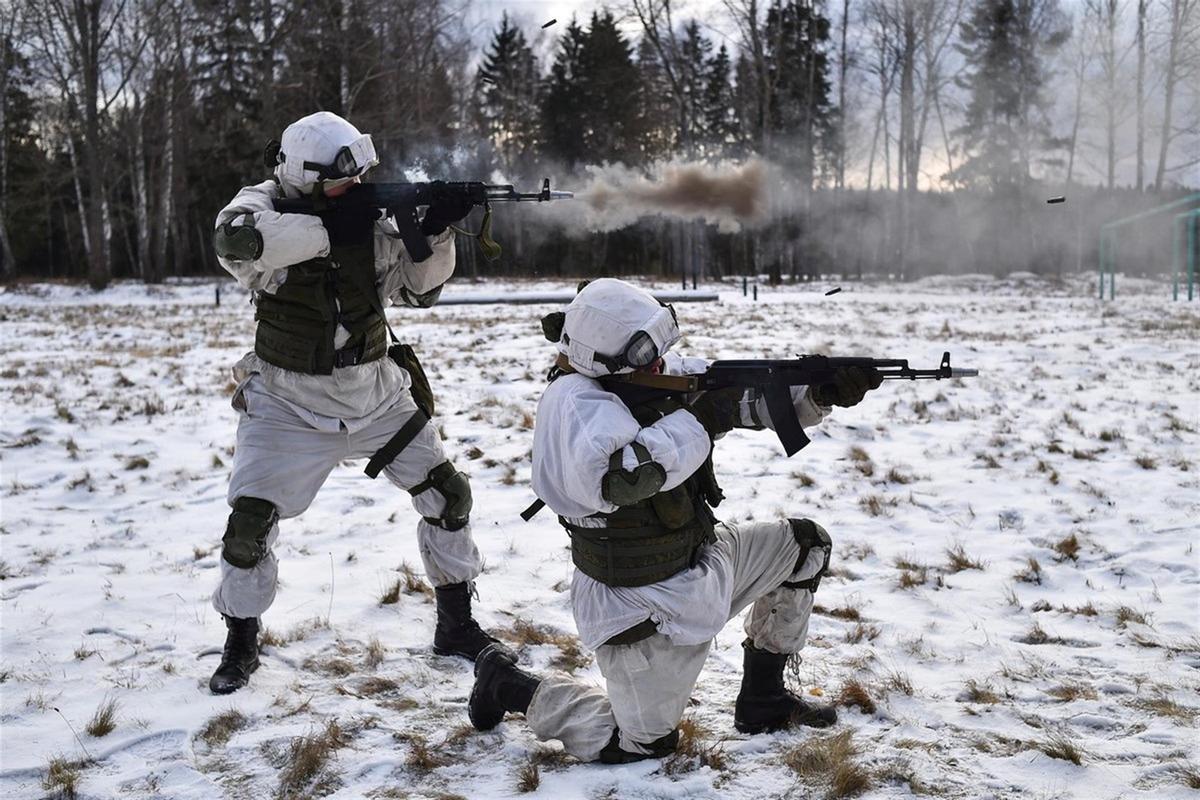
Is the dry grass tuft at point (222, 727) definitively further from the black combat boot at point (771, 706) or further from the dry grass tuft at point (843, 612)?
the dry grass tuft at point (843, 612)

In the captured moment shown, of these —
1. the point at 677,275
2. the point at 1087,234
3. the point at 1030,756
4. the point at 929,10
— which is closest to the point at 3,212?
the point at 677,275

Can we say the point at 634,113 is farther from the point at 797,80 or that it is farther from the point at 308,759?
the point at 308,759

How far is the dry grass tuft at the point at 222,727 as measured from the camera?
3422mm

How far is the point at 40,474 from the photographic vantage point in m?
6.74

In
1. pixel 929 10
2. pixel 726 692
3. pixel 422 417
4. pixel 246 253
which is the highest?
pixel 929 10

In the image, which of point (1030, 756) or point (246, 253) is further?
point (246, 253)

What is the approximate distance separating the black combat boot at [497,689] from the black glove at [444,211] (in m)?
1.86

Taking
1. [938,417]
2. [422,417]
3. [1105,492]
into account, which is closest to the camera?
[422,417]

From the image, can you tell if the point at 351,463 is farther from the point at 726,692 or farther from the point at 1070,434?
the point at 1070,434

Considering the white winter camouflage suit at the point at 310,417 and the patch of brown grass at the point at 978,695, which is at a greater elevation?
the white winter camouflage suit at the point at 310,417

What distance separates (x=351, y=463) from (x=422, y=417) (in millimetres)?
2783

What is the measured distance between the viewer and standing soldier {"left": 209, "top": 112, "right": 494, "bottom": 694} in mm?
3846

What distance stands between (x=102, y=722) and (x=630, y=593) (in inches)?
78.8

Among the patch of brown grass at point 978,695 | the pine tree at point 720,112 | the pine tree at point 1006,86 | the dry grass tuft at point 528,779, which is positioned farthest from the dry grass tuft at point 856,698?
the pine tree at point 1006,86
